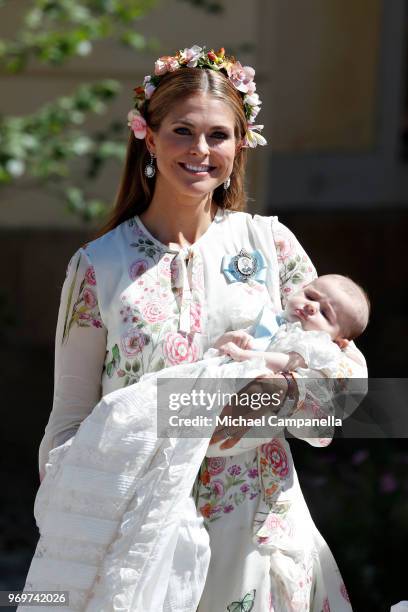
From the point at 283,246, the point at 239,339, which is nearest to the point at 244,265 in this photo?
the point at 283,246

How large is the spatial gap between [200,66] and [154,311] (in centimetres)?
59

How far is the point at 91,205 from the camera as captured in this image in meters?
5.41

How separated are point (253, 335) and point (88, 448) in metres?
0.45

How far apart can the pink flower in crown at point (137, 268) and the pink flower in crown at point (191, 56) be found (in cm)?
47

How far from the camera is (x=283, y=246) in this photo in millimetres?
2812

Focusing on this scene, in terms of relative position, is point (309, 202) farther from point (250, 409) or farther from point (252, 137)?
point (250, 409)

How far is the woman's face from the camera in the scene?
2615 millimetres

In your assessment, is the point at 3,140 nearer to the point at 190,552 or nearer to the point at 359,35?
the point at 190,552

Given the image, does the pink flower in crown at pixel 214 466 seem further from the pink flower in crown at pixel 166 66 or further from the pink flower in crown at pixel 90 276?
the pink flower in crown at pixel 166 66

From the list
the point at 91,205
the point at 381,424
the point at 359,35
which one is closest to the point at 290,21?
the point at 359,35

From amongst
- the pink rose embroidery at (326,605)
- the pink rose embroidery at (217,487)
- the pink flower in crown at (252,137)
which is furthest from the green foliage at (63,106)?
the pink rose embroidery at (326,605)

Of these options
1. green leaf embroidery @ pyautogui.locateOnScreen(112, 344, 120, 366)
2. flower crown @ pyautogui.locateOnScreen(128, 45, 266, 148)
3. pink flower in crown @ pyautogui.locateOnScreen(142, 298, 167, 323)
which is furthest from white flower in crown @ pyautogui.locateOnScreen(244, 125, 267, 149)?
green leaf embroidery @ pyautogui.locateOnScreen(112, 344, 120, 366)

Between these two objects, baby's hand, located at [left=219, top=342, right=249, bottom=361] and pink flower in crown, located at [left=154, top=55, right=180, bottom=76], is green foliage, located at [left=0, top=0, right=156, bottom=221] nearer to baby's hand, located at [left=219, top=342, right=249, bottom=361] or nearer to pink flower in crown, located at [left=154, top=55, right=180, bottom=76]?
pink flower in crown, located at [left=154, top=55, right=180, bottom=76]

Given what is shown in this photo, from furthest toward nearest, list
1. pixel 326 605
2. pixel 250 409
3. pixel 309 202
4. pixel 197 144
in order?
pixel 309 202 → pixel 326 605 → pixel 197 144 → pixel 250 409
